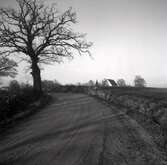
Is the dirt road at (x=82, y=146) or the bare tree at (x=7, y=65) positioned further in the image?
the bare tree at (x=7, y=65)

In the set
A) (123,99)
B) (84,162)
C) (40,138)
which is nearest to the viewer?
(84,162)

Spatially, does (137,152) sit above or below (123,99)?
below

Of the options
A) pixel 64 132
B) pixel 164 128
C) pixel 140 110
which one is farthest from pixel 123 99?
pixel 64 132

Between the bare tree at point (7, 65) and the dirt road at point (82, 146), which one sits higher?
the bare tree at point (7, 65)

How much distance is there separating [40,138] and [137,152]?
3149mm

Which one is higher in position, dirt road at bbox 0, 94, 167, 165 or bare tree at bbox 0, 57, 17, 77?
bare tree at bbox 0, 57, 17, 77

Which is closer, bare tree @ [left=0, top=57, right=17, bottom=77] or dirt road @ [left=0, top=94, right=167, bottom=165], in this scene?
dirt road @ [left=0, top=94, right=167, bottom=165]

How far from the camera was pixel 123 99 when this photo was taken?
886 centimetres

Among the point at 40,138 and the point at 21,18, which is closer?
the point at 40,138

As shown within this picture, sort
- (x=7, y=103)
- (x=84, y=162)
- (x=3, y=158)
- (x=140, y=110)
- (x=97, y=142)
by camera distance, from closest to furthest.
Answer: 1. (x=84, y=162)
2. (x=3, y=158)
3. (x=97, y=142)
4. (x=140, y=110)
5. (x=7, y=103)

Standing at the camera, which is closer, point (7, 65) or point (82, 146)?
point (82, 146)

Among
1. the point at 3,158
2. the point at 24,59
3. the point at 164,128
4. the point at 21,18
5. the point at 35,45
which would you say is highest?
the point at 21,18

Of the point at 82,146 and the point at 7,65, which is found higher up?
the point at 7,65

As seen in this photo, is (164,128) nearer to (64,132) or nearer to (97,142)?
(97,142)
